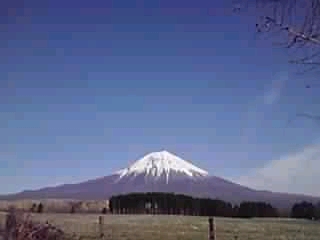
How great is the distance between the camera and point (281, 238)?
29.2 metres

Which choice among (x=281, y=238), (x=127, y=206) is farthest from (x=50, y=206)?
(x=281, y=238)

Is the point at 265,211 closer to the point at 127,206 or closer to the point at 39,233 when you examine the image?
the point at 127,206

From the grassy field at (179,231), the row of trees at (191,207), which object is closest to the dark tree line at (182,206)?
the row of trees at (191,207)

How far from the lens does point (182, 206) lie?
3964 inches

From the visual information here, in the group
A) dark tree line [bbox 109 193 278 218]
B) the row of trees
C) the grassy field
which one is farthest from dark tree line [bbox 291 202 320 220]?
the grassy field

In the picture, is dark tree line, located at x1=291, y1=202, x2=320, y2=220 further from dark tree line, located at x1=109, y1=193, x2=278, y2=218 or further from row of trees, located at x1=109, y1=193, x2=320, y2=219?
dark tree line, located at x1=109, y1=193, x2=278, y2=218

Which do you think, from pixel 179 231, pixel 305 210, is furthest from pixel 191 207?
pixel 179 231

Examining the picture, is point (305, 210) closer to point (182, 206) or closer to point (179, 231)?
point (182, 206)

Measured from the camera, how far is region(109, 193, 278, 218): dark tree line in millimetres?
93850

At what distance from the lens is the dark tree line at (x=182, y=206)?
93850 mm

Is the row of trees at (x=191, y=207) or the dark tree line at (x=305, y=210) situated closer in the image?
the dark tree line at (x=305, y=210)

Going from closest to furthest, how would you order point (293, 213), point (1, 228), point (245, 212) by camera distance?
point (1, 228)
point (293, 213)
point (245, 212)

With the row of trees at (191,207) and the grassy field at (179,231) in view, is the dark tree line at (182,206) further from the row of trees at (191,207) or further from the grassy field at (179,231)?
the grassy field at (179,231)

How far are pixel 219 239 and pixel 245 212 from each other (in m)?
68.8
